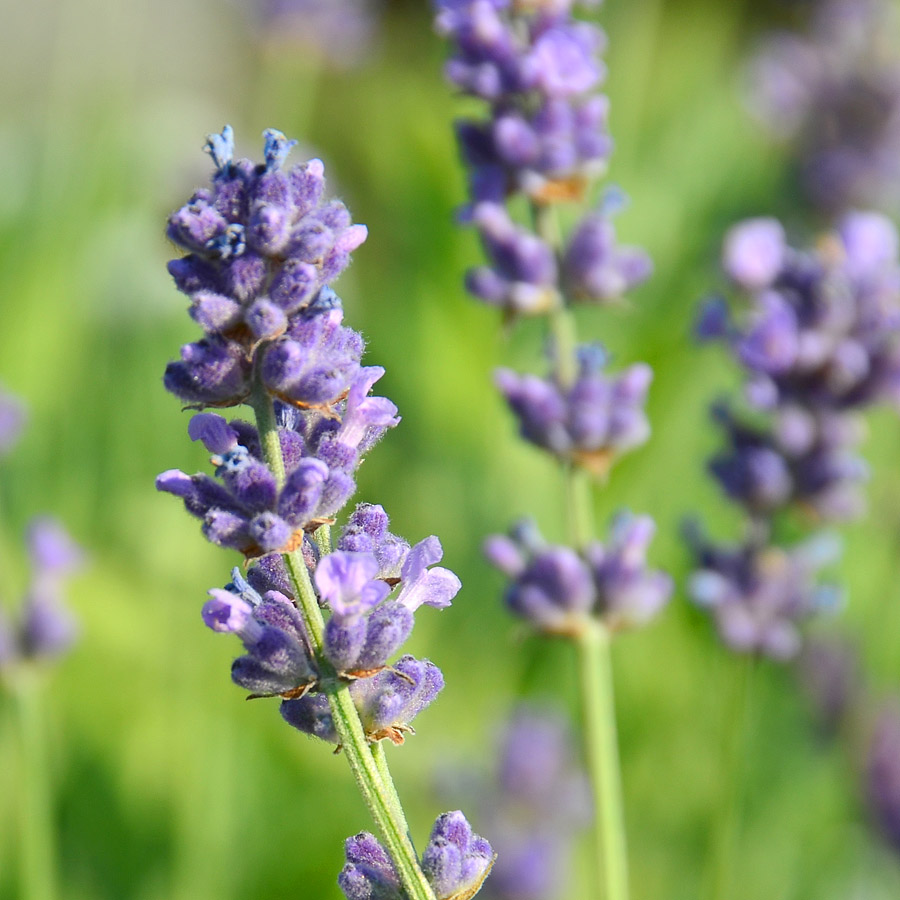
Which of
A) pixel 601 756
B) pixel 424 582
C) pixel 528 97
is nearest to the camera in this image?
pixel 424 582

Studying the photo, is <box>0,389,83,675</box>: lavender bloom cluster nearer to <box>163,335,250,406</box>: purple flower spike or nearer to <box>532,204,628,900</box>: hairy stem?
<box>532,204,628,900</box>: hairy stem

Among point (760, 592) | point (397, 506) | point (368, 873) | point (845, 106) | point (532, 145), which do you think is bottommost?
point (368, 873)

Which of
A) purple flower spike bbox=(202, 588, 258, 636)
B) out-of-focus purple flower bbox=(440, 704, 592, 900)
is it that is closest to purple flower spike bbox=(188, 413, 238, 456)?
purple flower spike bbox=(202, 588, 258, 636)

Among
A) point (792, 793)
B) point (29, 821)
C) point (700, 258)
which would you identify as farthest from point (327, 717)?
point (700, 258)

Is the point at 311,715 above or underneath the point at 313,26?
underneath

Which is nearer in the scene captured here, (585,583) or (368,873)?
(368,873)

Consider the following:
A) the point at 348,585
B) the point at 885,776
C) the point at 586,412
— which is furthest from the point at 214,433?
the point at 885,776

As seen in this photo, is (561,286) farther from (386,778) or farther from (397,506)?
(397,506)
